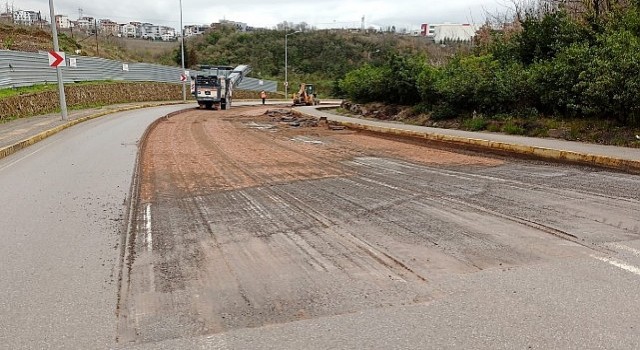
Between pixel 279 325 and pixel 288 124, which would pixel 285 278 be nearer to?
pixel 279 325

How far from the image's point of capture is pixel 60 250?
5668 mm

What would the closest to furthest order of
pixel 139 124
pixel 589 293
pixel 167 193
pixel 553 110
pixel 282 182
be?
1. pixel 589 293
2. pixel 167 193
3. pixel 282 182
4. pixel 553 110
5. pixel 139 124

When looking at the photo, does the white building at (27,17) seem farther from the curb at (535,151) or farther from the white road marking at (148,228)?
the white road marking at (148,228)

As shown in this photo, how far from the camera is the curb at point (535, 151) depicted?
10.8 meters

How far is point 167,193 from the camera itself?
8.68 metres

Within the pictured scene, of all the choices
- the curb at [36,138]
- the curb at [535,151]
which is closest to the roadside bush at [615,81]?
the curb at [535,151]

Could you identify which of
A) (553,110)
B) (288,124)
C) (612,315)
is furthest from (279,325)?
(288,124)

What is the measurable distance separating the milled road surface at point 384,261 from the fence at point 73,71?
2057 cm

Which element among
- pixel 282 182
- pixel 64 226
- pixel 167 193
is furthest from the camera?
A: pixel 282 182

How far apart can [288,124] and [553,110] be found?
1209cm

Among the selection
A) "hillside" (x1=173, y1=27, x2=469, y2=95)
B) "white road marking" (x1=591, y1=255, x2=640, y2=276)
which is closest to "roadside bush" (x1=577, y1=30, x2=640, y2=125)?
"white road marking" (x1=591, y1=255, x2=640, y2=276)

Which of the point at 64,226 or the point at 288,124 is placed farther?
the point at 288,124

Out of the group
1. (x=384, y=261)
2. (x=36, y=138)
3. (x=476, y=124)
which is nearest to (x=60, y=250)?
(x=384, y=261)

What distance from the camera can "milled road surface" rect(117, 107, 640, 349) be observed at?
3.79 metres
